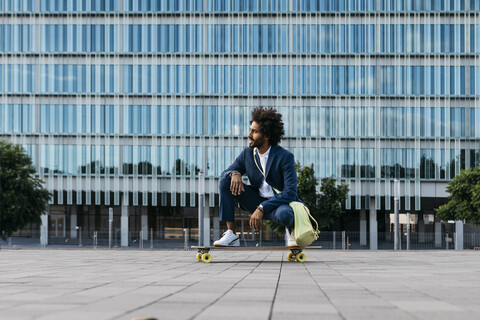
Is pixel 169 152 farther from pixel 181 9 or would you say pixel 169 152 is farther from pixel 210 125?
pixel 181 9

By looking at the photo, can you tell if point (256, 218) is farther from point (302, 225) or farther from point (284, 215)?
point (302, 225)

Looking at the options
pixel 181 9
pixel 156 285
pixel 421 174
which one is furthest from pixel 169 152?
pixel 156 285

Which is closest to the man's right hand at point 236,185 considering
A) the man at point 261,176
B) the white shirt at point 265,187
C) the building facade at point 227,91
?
the man at point 261,176

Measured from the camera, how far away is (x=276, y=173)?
11.1 metres

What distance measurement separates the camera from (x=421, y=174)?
173 ft

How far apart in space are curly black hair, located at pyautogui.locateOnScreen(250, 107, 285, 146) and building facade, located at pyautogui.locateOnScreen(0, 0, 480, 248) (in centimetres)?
4154

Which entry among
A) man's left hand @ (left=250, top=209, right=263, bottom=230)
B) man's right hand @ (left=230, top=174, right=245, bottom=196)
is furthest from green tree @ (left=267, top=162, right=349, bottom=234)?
man's left hand @ (left=250, top=209, right=263, bottom=230)

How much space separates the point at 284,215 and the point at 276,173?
0.87 metres

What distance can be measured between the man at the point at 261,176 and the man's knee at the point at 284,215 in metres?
0.16

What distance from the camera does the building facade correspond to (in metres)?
52.8

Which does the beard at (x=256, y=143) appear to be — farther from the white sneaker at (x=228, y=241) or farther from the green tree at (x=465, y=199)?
the green tree at (x=465, y=199)

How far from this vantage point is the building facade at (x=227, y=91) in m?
52.8

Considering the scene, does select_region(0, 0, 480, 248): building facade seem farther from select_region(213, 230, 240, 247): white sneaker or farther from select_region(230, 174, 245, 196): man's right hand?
select_region(230, 174, 245, 196): man's right hand

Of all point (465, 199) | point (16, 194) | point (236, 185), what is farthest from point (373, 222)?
point (236, 185)
